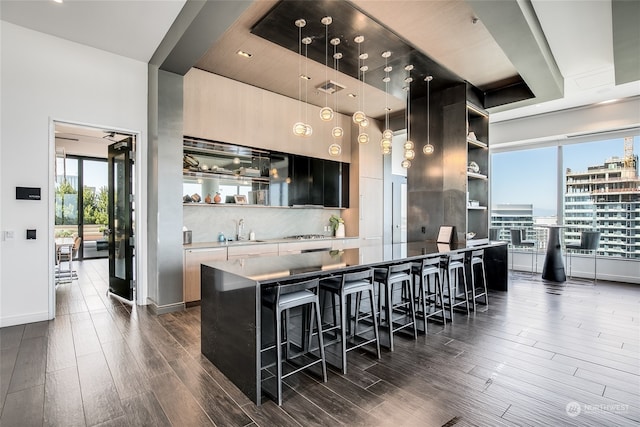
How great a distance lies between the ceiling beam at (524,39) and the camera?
9.77 ft

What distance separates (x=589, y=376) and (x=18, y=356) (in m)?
4.91

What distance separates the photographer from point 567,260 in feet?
22.3

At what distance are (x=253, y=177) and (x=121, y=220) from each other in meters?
2.08

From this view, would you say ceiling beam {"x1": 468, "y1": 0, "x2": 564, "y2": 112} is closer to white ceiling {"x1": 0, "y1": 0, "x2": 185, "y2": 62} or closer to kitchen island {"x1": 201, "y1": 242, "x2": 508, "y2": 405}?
kitchen island {"x1": 201, "y1": 242, "x2": 508, "y2": 405}

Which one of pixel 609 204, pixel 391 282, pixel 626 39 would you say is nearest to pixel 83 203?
pixel 391 282

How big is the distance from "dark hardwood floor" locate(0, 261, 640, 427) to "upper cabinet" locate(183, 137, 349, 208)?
6.56ft

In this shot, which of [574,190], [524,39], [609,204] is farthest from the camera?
[574,190]

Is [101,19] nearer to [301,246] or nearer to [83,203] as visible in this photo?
[301,246]

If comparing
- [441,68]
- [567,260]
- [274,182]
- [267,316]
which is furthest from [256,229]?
[567,260]

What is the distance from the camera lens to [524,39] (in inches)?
136

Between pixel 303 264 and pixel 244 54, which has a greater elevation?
pixel 244 54

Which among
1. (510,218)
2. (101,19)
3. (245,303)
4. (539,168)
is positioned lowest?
(245,303)

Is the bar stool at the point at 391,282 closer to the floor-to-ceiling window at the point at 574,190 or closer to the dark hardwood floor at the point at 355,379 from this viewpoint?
the dark hardwood floor at the point at 355,379

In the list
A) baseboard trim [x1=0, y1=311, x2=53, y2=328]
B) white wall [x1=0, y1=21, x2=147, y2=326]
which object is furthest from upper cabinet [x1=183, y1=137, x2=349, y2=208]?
baseboard trim [x1=0, y1=311, x2=53, y2=328]
